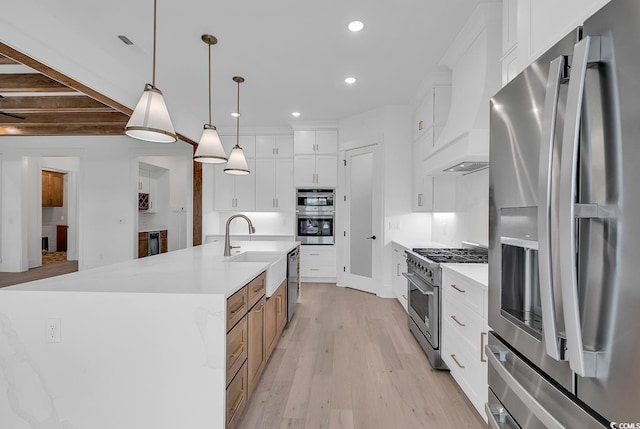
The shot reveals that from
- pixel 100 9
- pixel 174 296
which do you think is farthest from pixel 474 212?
pixel 100 9

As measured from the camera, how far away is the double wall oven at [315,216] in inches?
225

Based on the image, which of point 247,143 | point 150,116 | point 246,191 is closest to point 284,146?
point 247,143

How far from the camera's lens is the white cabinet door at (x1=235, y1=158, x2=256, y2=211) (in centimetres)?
614

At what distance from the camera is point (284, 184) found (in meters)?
6.10

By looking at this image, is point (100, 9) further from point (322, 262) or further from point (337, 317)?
point (322, 262)

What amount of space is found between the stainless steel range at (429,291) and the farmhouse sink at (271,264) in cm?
131

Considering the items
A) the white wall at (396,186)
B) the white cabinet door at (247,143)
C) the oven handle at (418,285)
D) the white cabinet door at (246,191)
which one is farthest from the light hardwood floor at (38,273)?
the oven handle at (418,285)

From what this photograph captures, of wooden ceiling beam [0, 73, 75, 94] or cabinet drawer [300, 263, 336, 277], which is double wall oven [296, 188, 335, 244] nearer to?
cabinet drawer [300, 263, 336, 277]

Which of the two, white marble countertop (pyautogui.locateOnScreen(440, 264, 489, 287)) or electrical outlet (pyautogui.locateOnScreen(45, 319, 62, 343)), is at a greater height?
white marble countertop (pyautogui.locateOnScreen(440, 264, 489, 287))

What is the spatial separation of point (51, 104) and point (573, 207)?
226 inches

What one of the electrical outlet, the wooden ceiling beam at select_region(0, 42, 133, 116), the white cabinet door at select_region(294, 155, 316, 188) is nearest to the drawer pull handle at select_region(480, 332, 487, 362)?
the electrical outlet

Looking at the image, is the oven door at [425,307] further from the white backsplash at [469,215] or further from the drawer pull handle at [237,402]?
the drawer pull handle at [237,402]

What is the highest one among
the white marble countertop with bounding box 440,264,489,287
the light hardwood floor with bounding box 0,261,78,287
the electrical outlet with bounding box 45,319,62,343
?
the white marble countertop with bounding box 440,264,489,287

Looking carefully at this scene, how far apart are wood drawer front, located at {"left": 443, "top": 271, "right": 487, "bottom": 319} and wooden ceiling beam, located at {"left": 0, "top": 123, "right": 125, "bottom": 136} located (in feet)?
19.0
